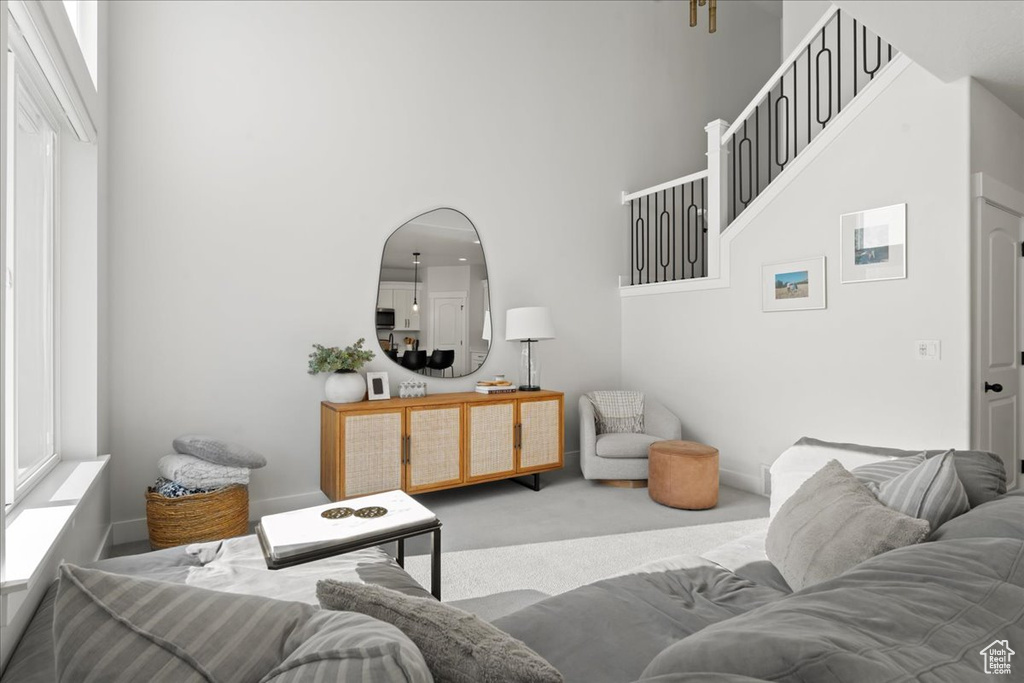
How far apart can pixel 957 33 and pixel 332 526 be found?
11.3ft

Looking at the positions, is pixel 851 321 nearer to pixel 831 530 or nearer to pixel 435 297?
pixel 831 530

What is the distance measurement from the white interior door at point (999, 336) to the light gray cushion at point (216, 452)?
13.5 ft

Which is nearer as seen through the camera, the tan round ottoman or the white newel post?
the tan round ottoman

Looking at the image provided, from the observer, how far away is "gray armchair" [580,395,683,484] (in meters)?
4.23

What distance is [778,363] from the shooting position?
3.96 m

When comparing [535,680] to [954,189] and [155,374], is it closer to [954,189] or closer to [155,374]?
[155,374]

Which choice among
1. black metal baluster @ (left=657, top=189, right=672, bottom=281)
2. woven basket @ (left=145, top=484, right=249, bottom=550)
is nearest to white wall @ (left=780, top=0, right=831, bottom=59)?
black metal baluster @ (left=657, top=189, right=672, bottom=281)

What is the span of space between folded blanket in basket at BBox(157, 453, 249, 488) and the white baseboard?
343 centimetres

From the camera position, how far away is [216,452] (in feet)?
9.80

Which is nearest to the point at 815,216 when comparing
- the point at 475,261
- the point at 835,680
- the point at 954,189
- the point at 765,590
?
the point at 954,189

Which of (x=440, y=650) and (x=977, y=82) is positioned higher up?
(x=977, y=82)

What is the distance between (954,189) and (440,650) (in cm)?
366

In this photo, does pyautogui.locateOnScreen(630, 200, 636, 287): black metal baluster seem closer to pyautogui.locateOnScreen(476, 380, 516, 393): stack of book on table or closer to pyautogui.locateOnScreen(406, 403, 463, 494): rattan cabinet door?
pyautogui.locateOnScreen(476, 380, 516, 393): stack of book on table

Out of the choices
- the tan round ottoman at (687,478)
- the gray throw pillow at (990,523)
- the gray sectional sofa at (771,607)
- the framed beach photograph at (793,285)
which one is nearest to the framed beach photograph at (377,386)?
the gray sectional sofa at (771,607)
